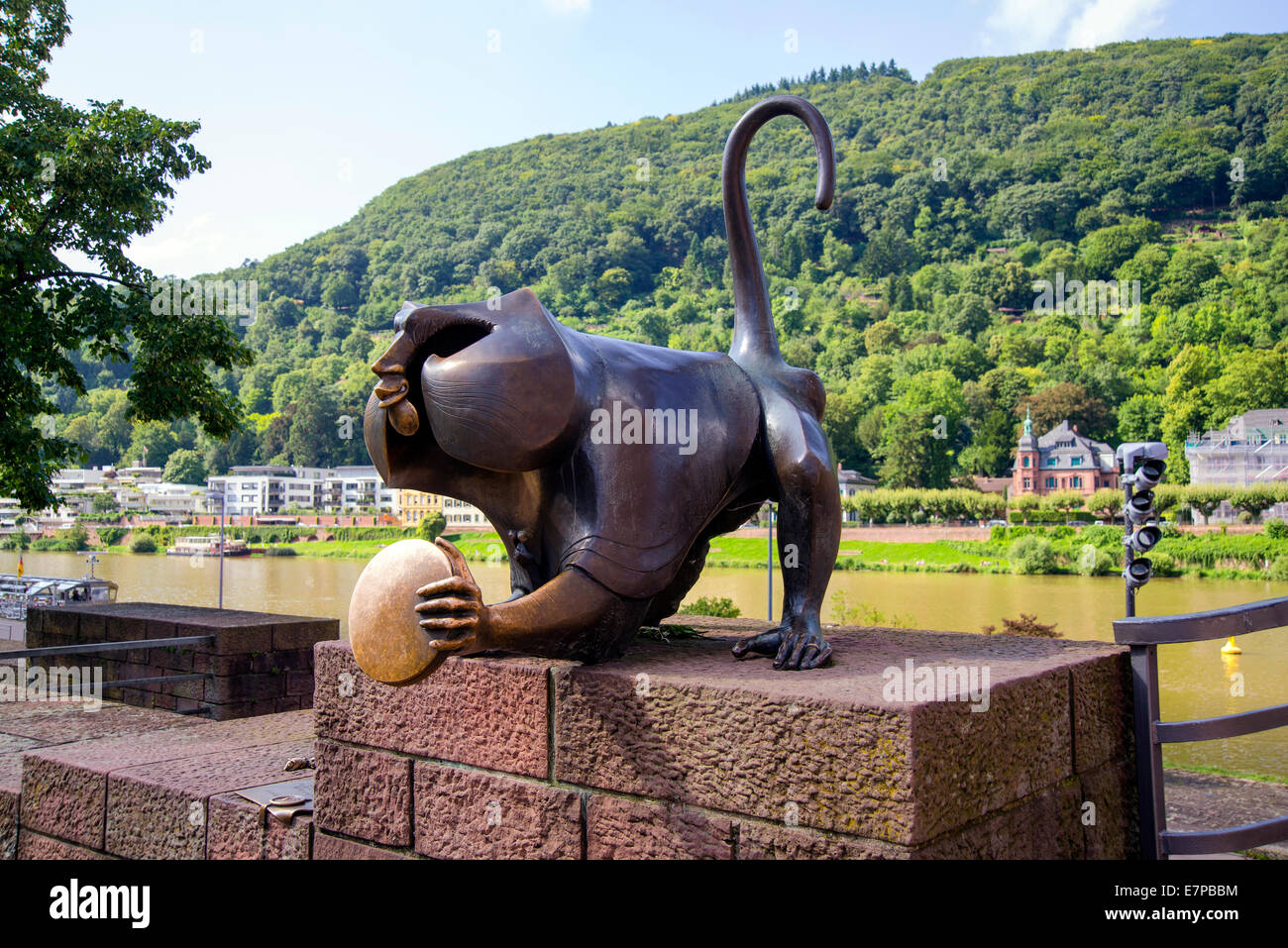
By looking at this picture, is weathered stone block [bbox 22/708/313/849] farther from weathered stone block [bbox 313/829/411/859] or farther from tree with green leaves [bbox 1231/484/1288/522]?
tree with green leaves [bbox 1231/484/1288/522]

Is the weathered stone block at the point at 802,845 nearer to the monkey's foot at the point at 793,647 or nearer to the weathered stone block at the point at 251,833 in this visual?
the monkey's foot at the point at 793,647

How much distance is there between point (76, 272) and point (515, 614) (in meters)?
11.7

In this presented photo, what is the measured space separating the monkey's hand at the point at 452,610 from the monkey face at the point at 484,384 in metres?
0.53

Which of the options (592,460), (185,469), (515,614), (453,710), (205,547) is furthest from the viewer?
(185,469)

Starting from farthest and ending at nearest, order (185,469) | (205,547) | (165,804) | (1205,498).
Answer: (185,469), (205,547), (1205,498), (165,804)

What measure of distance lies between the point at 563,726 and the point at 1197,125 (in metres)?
125

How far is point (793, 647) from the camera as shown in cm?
313

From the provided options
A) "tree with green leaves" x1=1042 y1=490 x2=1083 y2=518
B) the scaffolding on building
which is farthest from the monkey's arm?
the scaffolding on building

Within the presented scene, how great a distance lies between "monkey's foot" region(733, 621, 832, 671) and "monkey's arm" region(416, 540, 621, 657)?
521mm

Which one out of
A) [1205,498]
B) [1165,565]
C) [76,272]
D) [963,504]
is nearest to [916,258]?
[963,504]

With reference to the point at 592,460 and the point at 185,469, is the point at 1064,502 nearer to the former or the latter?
the point at 185,469

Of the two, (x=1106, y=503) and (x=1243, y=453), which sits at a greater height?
(x=1243, y=453)

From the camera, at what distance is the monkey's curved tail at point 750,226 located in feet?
11.9

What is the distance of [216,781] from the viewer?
4047 mm
